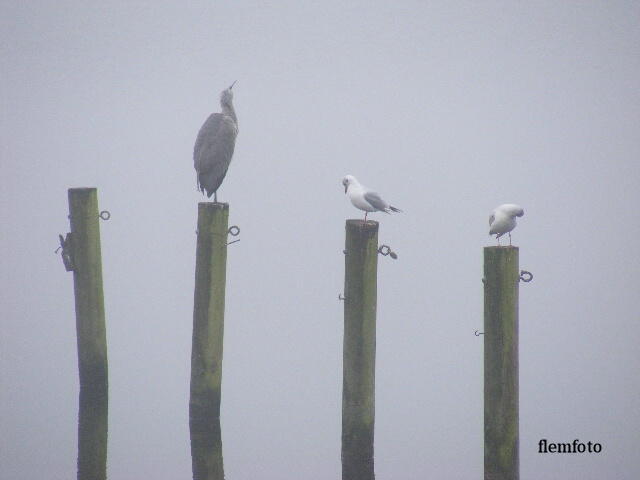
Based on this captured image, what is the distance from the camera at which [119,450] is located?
9.84 metres

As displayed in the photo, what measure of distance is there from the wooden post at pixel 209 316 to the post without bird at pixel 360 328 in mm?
1285

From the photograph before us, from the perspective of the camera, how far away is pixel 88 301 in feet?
31.7

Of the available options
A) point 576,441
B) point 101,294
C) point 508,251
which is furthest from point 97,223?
point 576,441

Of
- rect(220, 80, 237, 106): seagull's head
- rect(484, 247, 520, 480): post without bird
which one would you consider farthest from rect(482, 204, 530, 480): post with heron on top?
rect(220, 80, 237, 106): seagull's head

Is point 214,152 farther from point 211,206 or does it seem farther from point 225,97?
point 211,206

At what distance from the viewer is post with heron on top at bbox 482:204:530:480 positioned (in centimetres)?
709

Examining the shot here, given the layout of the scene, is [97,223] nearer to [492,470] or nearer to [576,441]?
[492,470]

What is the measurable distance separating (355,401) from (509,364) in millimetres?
1322

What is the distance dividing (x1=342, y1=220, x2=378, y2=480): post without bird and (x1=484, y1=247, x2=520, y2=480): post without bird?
956 mm

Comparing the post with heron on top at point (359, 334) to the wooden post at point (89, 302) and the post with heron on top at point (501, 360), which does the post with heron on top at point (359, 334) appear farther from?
the wooden post at point (89, 302)

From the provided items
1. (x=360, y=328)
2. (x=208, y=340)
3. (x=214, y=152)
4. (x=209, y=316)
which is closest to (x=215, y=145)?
(x=214, y=152)

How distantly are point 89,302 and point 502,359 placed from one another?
4.35 metres

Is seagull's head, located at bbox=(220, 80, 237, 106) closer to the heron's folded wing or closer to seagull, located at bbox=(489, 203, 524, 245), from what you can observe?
the heron's folded wing

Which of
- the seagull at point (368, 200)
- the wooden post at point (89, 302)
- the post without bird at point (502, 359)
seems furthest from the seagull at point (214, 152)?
the post without bird at point (502, 359)
